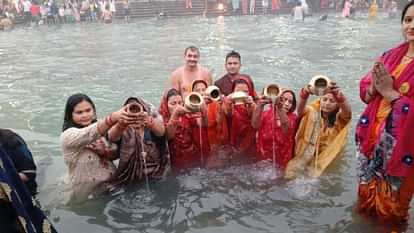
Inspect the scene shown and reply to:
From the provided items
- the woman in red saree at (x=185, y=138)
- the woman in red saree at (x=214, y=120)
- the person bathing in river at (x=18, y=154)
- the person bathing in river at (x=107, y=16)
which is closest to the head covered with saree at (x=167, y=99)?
the woman in red saree at (x=185, y=138)

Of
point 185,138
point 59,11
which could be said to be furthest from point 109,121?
point 59,11

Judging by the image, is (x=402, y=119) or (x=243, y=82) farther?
(x=243, y=82)

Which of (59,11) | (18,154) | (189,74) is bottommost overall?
(18,154)

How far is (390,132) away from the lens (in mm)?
2773

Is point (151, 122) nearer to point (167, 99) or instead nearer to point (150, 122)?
point (150, 122)

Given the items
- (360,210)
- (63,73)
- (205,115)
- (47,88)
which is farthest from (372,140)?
(63,73)

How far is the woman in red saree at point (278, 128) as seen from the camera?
161 inches

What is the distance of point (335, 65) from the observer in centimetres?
1066

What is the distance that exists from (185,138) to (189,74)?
4.85 feet

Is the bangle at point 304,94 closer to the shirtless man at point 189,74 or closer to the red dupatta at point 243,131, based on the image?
the red dupatta at point 243,131

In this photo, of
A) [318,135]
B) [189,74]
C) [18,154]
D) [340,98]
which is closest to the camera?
[18,154]

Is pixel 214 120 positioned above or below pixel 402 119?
below

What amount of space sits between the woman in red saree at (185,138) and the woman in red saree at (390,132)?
1.81 meters

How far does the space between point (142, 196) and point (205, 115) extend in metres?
1.08
